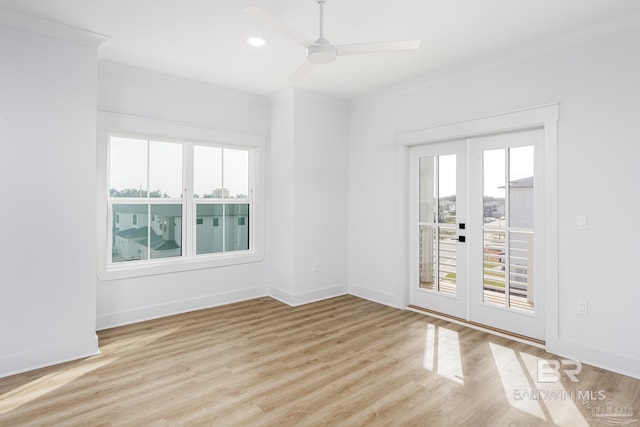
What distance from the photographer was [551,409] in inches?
87.8

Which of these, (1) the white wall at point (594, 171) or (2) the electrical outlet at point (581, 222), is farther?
(2) the electrical outlet at point (581, 222)

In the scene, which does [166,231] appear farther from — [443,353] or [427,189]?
[443,353]

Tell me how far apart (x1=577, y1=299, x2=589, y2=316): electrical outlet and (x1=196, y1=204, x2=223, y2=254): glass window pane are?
153 inches

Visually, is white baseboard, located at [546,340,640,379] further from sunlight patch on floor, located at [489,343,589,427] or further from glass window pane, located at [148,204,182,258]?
glass window pane, located at [148,204,182,258]

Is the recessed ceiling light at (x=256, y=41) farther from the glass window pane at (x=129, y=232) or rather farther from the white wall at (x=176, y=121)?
the glass window pane at (x=129, y=232)

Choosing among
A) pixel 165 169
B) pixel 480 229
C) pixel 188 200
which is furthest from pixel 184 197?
pixel 480 229

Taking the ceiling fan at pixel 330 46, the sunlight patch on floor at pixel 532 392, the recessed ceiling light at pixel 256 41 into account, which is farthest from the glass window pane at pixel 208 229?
the sunlight patch on floor at pixel 532 392

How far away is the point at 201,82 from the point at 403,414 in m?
4.00

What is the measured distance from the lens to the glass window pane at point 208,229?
446 centimetres

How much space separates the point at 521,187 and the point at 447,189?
2.59 feet

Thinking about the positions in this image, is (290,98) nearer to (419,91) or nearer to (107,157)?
(419,91)

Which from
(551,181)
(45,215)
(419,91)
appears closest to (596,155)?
(551,181)

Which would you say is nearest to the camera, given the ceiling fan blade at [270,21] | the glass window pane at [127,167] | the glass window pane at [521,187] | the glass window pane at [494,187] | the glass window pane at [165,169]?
the ceiling fan blade at [270,21]

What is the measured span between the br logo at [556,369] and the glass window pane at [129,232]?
4.05 m
